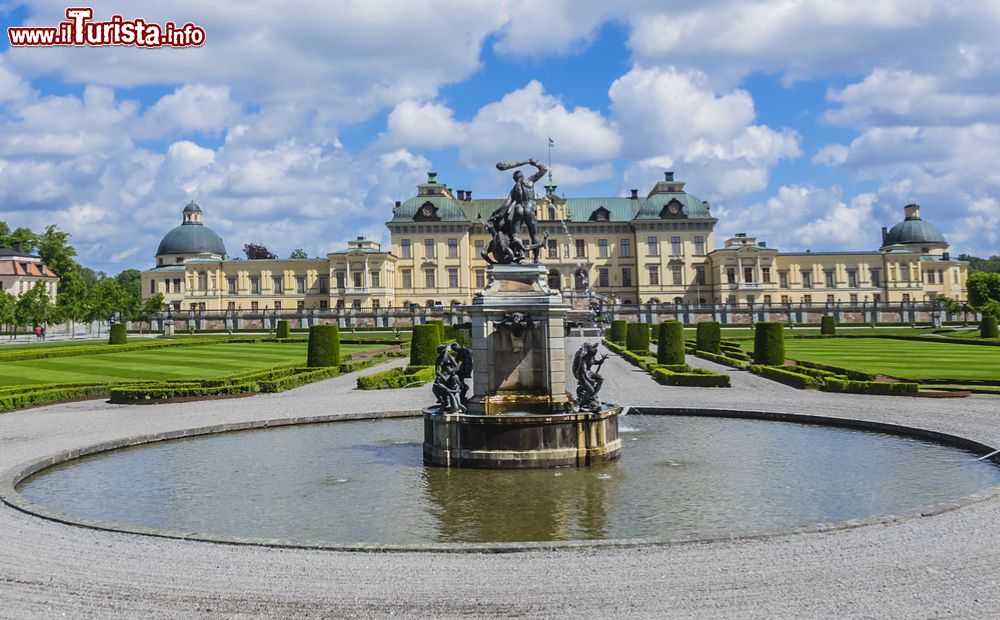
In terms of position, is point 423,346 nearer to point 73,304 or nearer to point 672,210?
point 73,304

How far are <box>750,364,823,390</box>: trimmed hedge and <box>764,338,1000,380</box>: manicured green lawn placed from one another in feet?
12.4

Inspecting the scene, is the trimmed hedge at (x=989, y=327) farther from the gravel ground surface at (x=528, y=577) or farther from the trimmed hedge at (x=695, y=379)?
the gravel ground surface at (x=528, y=577)

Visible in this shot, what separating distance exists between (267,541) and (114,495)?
5.13 meters

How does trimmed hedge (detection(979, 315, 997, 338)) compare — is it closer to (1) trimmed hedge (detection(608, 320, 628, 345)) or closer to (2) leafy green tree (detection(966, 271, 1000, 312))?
(1) trimmed hedge (detection(608, 320, 628, 345))

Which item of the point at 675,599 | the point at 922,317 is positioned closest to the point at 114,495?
the point at 675,599

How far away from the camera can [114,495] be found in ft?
43.1

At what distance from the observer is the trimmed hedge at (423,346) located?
119 ft

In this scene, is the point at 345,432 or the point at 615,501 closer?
the point at 615,501

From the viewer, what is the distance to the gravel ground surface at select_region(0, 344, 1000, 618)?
292 inches

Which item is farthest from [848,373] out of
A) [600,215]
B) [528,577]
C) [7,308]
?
[7,308]

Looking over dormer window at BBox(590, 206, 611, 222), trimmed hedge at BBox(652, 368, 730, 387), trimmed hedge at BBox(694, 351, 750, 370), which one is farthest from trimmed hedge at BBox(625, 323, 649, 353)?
dormer window at BBox(590, 206, 611, 222)

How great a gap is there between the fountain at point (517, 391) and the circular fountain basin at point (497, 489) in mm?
457

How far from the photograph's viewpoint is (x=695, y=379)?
28406 millimetres

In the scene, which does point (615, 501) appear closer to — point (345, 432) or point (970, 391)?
point (345, 432)
